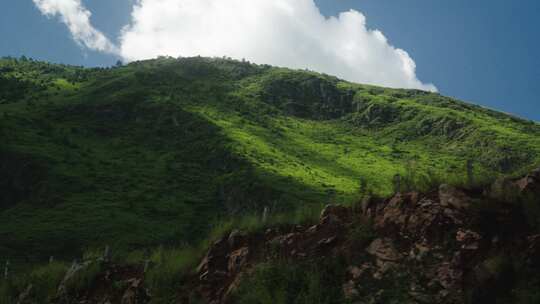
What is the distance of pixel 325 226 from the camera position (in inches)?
367

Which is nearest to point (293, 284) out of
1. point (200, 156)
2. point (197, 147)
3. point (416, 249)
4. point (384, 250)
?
point (384, 250)

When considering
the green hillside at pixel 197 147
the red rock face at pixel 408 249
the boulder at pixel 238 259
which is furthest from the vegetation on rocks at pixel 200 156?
the boulder at pixel 238 259

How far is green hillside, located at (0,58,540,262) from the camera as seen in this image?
53375 mm

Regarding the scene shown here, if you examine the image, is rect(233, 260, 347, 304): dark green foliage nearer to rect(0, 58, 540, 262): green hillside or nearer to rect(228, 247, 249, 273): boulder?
rect(228, 247, 249, 273): boulder

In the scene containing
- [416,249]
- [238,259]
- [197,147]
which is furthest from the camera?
[197,147]

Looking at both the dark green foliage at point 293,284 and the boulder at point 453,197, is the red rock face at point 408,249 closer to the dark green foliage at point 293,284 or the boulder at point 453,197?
the boulder at point 453,197

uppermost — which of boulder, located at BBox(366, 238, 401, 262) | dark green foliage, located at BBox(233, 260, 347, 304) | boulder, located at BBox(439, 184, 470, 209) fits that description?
boulder, located at BBox(439, 184, 470, 209)

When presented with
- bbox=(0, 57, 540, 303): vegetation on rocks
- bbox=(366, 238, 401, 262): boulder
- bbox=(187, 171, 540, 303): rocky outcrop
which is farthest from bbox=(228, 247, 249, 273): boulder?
bbox=(366, 238, 401, 262): boulder

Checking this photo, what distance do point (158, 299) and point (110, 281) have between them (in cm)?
226

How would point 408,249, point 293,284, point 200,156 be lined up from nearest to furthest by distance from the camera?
1. point 408,249
2. point 293,284
3. point 200,156

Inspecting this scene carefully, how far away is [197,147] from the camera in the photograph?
288 feet

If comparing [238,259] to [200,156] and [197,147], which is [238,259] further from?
[197,147]

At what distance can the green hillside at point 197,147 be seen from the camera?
53375 mm

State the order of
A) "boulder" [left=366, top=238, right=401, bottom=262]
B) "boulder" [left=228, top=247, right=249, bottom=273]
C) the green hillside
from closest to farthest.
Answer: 1. "boulder" [left=366, top=238, right=401, bottom=262]
2. "boulder" [left=228, top=247, right=249, bottom=273]
3. the green hillside
